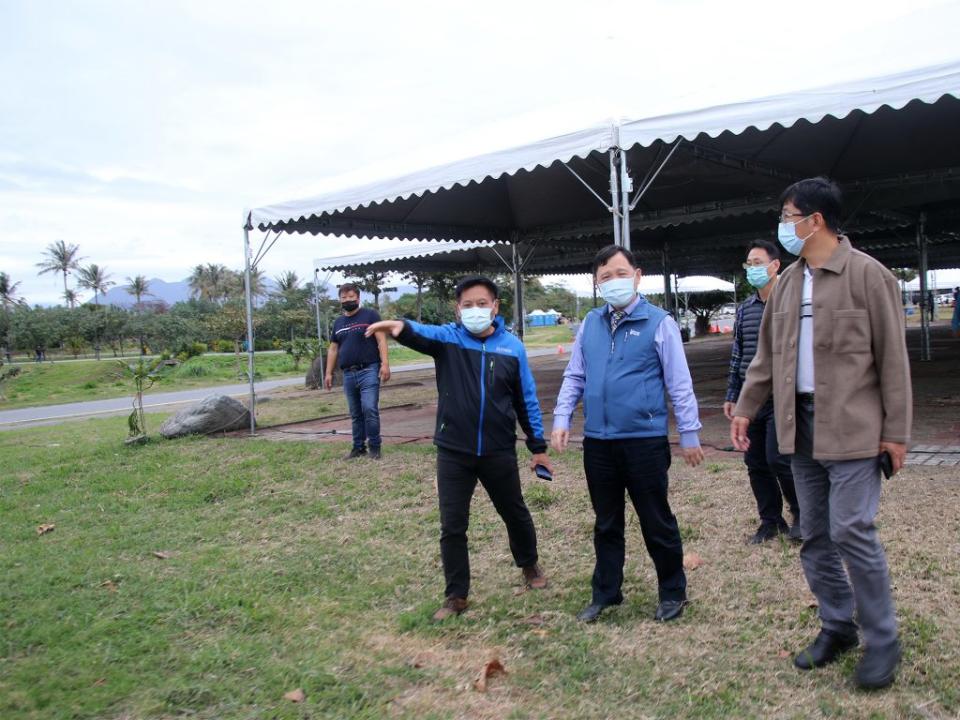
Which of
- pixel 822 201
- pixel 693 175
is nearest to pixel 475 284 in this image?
pixel 822 201

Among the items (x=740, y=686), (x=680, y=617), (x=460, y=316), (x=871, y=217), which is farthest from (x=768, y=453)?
(x=871, y=217)

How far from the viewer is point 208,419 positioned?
950 cm

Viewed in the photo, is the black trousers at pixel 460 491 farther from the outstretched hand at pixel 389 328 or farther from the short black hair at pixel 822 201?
the short black hair at pixel 822 201

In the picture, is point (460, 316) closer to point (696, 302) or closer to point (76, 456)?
point (76, 456)

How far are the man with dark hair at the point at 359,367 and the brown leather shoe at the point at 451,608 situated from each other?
3.75m

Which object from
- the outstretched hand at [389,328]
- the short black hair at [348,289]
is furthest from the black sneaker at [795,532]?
the short black hair at [348,289]

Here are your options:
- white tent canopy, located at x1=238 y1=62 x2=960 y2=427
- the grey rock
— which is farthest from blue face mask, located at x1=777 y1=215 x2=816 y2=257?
the grey rock

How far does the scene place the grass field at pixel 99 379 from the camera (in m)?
21.1

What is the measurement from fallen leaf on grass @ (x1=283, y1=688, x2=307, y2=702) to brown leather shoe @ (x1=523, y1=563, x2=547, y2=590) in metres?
1.33

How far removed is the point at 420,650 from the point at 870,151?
9.33 meters

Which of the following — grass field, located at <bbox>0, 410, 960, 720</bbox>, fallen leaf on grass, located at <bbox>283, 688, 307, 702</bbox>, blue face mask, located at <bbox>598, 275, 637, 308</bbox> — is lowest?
fallen leaf on grass, located at <bbox>283, 688, 307, 702</bbox>

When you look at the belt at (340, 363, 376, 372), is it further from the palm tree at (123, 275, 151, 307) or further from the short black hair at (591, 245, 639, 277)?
the palm tree at (123, 275, 151, 307)

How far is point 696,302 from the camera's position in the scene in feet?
121

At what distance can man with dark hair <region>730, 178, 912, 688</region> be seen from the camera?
2562 millimetres
